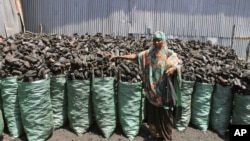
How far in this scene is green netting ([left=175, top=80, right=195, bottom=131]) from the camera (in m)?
4.41

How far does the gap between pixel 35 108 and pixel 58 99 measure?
1.68 ft

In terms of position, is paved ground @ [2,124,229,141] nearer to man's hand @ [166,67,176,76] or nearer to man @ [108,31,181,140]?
man @ [108,31,181,140]

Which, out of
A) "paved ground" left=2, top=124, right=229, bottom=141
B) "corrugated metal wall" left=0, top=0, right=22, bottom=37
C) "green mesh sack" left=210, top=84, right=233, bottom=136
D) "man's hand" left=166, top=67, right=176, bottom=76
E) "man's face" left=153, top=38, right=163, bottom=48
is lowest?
"paved ground" left=2, top=124, right=229, bottom=141

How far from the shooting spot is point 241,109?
13.9ft

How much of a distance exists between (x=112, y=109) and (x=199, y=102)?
1631 mm

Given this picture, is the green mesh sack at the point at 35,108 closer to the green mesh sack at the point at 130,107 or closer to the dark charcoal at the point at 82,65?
the dark charcoal at the point at 82,65

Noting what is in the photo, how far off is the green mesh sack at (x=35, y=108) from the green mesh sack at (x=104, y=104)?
0.76 m

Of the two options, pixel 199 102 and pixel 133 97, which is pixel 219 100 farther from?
pixel 133 97

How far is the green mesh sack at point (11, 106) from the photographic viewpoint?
151 inches

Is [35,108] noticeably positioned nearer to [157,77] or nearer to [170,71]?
[157,77]

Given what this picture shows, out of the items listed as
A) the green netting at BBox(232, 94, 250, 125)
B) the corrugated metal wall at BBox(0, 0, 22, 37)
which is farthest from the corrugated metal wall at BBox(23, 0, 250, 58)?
the green netting at BBox(232, 94, 250, 125)

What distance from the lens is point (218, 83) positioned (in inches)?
176

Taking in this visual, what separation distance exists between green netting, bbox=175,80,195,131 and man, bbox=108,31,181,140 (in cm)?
40

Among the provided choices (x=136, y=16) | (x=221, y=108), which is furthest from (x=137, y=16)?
(x=221, y=108)
